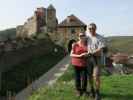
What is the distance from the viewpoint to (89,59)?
37.6ft

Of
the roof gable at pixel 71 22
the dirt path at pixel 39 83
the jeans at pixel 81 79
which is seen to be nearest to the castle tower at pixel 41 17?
the roof gable at pixel 71 22

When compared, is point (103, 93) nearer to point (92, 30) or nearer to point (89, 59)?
point (89, 59)

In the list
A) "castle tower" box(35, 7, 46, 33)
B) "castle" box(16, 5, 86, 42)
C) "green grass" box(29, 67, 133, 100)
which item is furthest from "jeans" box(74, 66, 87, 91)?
"castle tower" box(35, 7, 46, 33)

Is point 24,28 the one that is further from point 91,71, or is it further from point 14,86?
point 91,71

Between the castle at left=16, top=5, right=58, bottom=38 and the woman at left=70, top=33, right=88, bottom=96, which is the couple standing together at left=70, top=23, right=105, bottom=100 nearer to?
the woman at left=70, top=33, right=88, bottom=96

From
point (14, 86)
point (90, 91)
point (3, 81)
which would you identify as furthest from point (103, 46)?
point (3, 81)

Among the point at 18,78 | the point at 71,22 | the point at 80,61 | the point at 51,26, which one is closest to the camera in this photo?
the point at 80,61

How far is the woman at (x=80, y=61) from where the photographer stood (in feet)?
38.4

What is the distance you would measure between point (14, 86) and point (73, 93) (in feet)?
41.0

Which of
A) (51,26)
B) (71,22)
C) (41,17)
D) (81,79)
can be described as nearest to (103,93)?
(81,79)

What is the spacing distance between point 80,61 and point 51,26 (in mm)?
70064

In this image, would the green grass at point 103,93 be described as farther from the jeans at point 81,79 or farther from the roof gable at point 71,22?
the roof gable at point 71,22

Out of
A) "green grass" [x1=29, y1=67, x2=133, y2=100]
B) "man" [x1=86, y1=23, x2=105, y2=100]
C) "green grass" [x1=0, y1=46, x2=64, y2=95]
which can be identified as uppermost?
"man" [x1=86, y1=23, x2=105, y2=100]

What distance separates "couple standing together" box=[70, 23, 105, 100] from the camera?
36.9 feet
